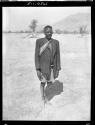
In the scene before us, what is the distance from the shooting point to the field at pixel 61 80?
1884 millimetres

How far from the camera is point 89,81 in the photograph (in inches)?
74.3

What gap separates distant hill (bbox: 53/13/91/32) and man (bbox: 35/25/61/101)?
0.09m

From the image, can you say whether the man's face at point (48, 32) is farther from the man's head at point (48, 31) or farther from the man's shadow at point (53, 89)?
the man's shadow at point (53, 89)

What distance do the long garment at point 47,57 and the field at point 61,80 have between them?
3 centimetres

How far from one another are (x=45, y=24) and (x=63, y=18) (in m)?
0.15

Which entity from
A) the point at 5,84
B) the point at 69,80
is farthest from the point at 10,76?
the point at 69,80

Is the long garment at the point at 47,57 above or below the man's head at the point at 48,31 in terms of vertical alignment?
below

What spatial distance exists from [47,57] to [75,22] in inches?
13.5

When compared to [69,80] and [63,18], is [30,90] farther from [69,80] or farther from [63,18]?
[63,18]

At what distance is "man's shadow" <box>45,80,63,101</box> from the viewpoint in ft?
6.22

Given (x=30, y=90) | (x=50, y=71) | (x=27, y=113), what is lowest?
(x=27, y=113)

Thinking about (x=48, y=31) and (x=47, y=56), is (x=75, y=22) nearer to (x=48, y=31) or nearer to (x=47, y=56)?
(x=48, y=31)

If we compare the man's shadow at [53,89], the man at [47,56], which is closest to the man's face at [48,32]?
the man at [47,56]

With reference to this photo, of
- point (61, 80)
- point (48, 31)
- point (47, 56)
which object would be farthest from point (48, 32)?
point (61, 80)
